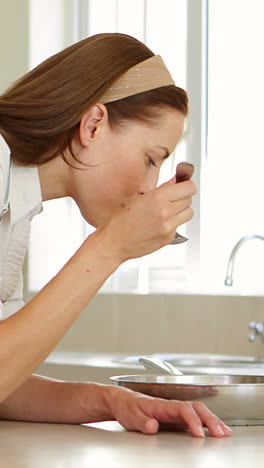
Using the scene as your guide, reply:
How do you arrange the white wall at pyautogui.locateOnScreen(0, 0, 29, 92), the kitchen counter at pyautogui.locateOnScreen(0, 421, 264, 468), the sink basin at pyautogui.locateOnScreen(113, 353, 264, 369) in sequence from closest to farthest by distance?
1. the kitchen counter at pyautogui.locateOnScreen(0, 421, 264, 468)
2. the sink basin at pyautogui.locateOnScreen(113, 353, 264, 369)
3. the white wall at pyautogui.locateOnScreen(0, 0, 29, 92)

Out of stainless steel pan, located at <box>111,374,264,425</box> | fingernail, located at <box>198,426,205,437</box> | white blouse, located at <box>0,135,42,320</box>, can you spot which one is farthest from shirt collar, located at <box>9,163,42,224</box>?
fingernail, located at <box>198,426,205,437</box>

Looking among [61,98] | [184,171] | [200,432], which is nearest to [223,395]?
[200,432]

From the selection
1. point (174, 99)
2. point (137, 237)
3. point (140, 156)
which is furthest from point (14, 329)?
point (174, 99)

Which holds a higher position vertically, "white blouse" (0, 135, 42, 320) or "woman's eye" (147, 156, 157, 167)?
"woman's eye" (147, 156, 157, 167)

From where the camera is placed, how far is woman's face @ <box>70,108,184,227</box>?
1.49 m

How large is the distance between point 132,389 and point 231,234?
80.7 inches

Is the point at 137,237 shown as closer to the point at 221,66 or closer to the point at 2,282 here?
the point at 2,282

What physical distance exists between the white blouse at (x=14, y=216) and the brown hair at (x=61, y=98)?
1.2 inches

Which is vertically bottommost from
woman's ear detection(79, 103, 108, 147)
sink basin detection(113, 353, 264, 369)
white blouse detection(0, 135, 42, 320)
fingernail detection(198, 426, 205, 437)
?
sink basin detection(113, 353, 264, 369)

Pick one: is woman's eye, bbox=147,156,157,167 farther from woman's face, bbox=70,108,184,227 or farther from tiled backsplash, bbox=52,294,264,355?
tiled backsplash, bbox=52,294,264,355

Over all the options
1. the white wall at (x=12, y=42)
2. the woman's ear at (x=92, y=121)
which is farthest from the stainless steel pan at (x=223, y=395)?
the white wall at (x=12, y=42)

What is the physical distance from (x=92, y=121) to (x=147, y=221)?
262 mm

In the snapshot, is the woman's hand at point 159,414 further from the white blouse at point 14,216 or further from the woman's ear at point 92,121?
the woman's ear at point 92,121

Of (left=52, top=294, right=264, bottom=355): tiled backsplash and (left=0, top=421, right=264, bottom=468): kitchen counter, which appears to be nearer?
(left=0, top=421, right=264, bottom=468): kitchen counter
